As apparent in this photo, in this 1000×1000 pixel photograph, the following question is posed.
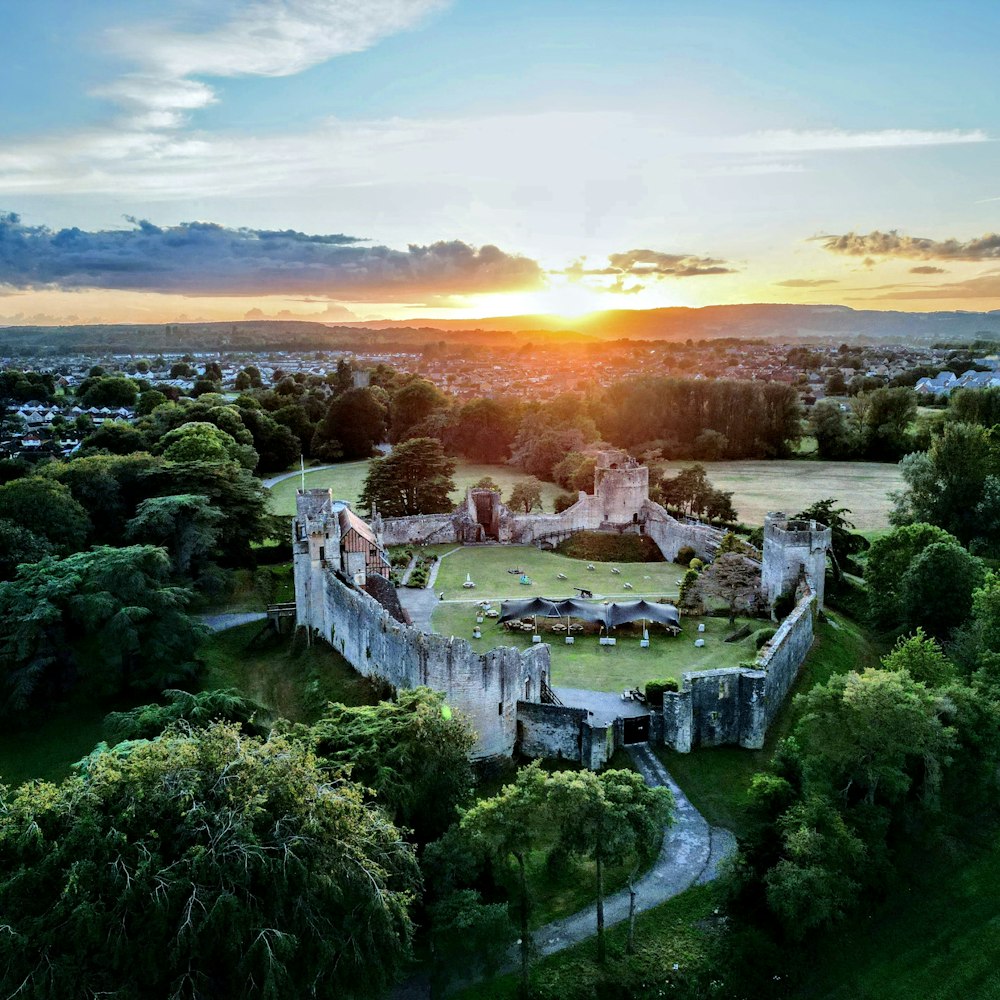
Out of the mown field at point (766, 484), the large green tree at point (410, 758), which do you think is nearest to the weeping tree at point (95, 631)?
the large green tree at point (410, 758)

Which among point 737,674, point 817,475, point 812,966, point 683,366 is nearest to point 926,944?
point 812,966

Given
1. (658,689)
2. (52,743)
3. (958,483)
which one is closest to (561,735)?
(658,689)

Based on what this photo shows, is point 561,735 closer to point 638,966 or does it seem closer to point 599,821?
point 599,821

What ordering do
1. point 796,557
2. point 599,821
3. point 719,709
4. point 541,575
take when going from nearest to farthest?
point 599,821, point 719,709, point 796,557, point 541,575

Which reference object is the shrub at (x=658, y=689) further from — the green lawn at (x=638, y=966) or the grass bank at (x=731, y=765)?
the green lawn at (x=638, y=966)

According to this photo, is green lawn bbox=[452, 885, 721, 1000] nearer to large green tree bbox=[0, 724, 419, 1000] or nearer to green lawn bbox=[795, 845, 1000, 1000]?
green lawn bbox=[795, 845, 1000, 1000]

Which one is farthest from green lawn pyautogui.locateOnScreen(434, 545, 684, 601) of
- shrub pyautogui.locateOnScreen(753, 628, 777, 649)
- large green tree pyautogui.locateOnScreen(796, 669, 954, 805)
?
large green tree pyautogui.locateOnScreen(796, 669, 954, 805)
